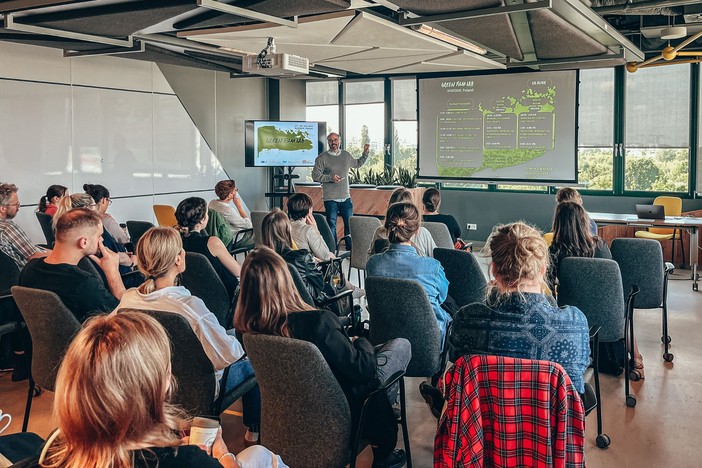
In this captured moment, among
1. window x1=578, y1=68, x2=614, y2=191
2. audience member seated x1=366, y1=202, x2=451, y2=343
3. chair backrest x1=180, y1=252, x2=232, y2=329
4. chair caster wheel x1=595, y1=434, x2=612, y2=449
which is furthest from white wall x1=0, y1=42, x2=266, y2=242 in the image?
chair caster wheel x1=595, y1=434, x2=612, y2=449

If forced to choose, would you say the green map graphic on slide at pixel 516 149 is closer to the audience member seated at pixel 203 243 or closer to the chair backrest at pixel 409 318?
the audience member seated at pixel 203 243

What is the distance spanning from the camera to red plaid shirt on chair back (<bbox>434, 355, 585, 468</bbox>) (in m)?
2.19

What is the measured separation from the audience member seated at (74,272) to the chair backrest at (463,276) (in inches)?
81.0

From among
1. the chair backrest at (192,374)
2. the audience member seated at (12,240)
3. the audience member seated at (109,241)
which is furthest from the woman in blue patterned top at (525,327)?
the audience member seated at (12,240)

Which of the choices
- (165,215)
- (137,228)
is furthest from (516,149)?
(137,228)

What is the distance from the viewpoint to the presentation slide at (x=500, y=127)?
31.1 ft

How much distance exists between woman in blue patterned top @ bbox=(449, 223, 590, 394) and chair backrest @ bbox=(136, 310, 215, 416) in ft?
3.44

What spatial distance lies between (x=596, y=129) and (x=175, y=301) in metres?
8.30

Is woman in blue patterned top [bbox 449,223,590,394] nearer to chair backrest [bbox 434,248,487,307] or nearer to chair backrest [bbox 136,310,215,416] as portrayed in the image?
chair backrest [bbox 136,310,215,416]

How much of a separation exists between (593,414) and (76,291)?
9.77 ft

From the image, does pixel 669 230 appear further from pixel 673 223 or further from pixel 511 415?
pixel 511 415

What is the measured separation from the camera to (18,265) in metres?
4.70

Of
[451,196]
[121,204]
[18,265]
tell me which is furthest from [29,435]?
[451,196]

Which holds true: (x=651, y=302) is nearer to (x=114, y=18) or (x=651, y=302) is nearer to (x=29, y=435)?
(x=29, y=435)
